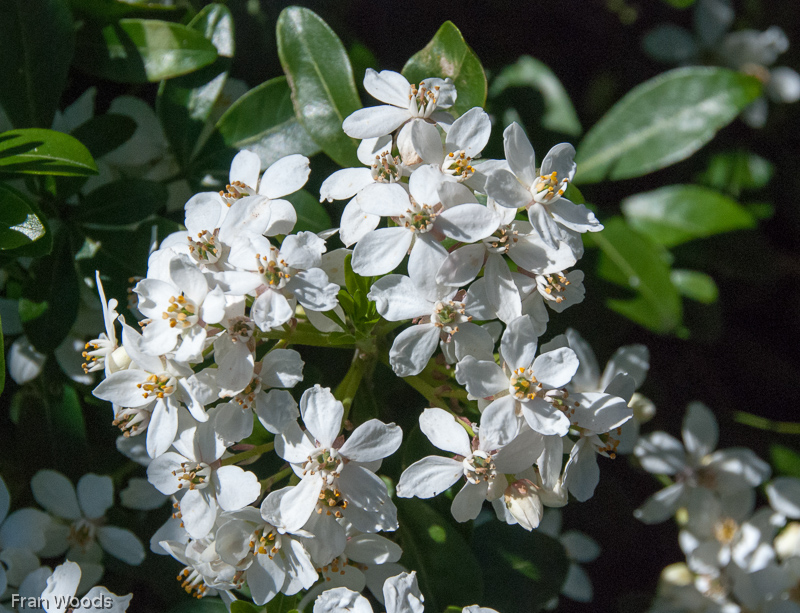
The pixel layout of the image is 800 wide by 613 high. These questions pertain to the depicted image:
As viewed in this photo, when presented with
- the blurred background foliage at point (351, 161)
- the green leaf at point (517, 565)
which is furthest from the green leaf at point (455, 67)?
the green leaf at point (517, 565)

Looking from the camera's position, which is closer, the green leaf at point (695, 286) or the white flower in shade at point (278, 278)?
the white flower in shade at point (278, 278)

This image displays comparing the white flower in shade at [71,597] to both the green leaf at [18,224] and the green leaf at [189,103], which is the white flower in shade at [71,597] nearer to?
the green leaf at [18,224]

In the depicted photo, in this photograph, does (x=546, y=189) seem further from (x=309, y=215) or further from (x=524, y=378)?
(x=309, y=215)

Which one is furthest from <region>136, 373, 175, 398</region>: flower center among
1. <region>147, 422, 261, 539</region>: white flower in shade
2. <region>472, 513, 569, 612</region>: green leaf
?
<region>472, 513, 569, 612</region>: green leaf

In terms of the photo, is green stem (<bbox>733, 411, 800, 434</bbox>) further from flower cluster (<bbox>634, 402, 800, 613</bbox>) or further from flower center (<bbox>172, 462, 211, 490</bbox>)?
flower center (<bbox>172, 462, 211, 490</bbox>)

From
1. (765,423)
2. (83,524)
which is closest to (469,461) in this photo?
(83,524)
